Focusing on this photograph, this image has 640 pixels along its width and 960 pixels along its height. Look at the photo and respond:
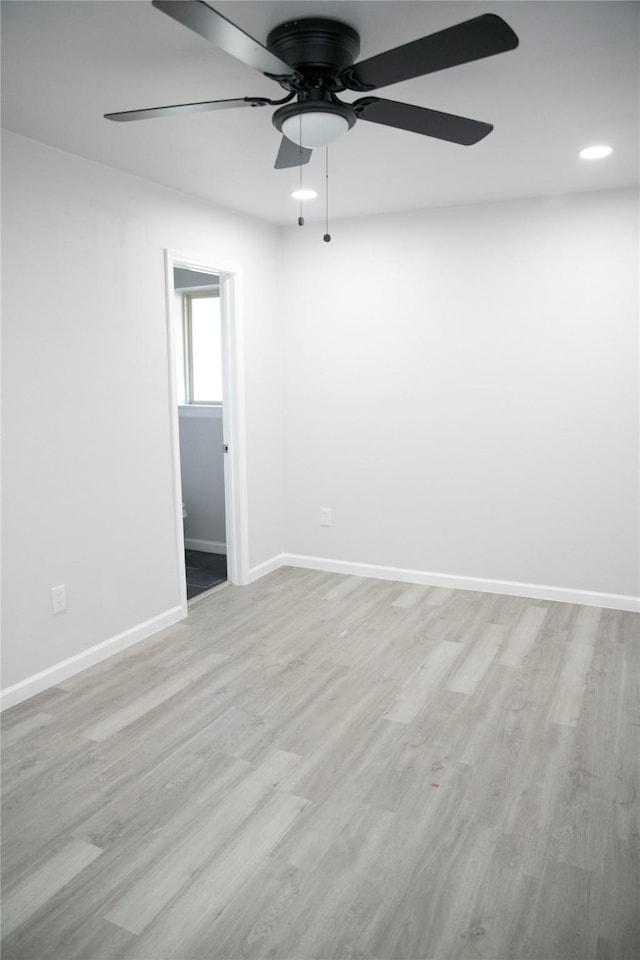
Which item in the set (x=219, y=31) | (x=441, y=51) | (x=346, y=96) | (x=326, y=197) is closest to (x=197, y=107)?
(x=219, y=31)

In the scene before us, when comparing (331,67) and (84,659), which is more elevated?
(331,67)

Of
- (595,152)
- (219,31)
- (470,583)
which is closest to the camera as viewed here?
(219,31)

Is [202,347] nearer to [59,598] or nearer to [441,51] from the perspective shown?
[59,598]

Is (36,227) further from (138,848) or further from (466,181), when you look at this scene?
(138,848)

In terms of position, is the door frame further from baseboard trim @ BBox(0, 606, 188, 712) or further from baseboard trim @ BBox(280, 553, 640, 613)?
baseboard trim @ BBox(280, 553, 640, 613)

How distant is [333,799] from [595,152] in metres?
3.02

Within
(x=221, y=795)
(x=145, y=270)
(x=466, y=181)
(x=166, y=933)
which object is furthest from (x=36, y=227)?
(x=166, y=933)

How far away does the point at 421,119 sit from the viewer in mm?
2150

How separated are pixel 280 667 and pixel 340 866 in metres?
1.38

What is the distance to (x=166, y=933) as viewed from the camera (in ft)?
5.76

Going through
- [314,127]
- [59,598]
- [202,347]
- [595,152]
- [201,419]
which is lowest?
[59,598]

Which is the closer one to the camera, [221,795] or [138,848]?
[138,848]

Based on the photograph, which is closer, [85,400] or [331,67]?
[331,67]

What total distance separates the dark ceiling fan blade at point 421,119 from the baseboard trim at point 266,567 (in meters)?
3.16
